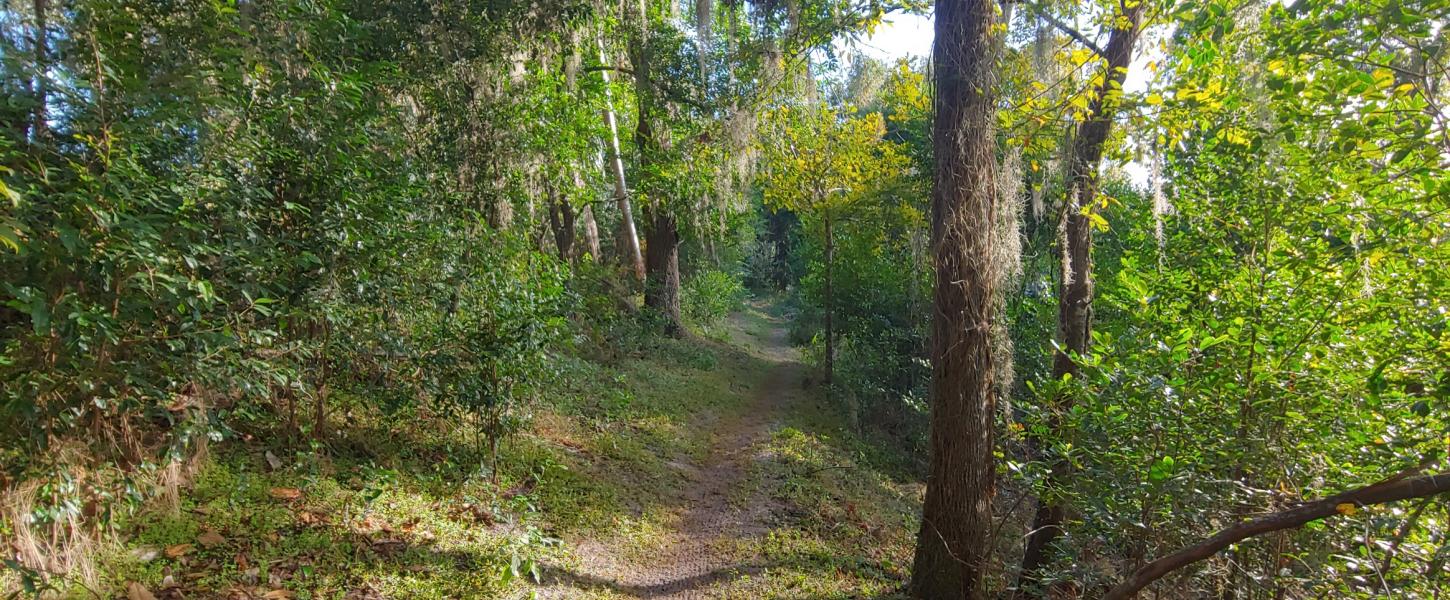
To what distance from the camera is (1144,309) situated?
4355 mm

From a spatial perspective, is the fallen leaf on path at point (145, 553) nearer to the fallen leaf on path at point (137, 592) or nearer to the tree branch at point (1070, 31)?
the fallen leaf on path at point (137, 592)

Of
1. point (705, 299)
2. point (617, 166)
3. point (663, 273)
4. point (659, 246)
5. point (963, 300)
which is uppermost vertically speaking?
point (617, 166)

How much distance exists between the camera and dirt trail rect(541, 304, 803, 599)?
17.3ft

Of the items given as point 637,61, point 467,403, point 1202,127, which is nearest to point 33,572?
point 467,403

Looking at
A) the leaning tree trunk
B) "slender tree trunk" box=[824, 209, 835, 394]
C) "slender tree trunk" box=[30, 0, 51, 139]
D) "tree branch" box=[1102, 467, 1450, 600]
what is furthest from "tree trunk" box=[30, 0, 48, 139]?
"slender tree trunk" box=[824, 209, 835, 394]

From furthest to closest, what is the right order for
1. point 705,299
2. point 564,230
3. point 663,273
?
1. point 705,299
2. point 663,273
3. point 564,230

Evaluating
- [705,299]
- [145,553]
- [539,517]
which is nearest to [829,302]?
[705,299]

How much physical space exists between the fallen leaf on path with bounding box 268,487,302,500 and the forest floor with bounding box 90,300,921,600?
1 centimetres

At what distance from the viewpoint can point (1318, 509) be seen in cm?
266

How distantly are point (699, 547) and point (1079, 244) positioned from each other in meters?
4.23

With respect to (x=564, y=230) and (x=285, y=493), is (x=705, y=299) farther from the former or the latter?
(x=285, y=493)

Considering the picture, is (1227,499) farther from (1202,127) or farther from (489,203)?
(489,203)

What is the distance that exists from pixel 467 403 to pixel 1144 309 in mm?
4751

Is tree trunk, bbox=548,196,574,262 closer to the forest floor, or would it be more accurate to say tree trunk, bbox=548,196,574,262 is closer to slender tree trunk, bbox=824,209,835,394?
the forest floor
